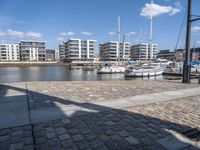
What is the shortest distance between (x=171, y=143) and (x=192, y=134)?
2.32ft

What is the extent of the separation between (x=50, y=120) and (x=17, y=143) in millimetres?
1140

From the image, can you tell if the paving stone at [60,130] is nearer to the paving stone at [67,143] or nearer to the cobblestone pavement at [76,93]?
the paving stone at [67,143]

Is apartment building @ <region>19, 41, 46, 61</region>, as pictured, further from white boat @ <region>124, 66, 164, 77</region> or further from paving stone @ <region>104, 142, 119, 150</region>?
paving stone @ <region>104, 142, 119, 150</region>

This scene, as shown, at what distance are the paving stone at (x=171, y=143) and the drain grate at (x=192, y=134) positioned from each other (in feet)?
1.18

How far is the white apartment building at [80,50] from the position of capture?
105m

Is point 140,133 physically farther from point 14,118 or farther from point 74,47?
point 74,47

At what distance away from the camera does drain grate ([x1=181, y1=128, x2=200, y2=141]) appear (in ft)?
10.6

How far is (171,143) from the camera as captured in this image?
300 cm

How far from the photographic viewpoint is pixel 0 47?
381 feet

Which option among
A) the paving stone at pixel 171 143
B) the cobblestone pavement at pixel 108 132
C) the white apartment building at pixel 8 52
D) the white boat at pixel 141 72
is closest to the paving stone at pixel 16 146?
the cobblestone pavement at pixel 108 132

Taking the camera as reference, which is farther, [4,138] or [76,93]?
[76,93]

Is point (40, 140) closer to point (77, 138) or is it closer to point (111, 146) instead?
point (77, 138)

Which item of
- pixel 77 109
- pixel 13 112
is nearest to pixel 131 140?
pixel 77 109

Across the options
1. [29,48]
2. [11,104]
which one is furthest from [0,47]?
[11,104]
